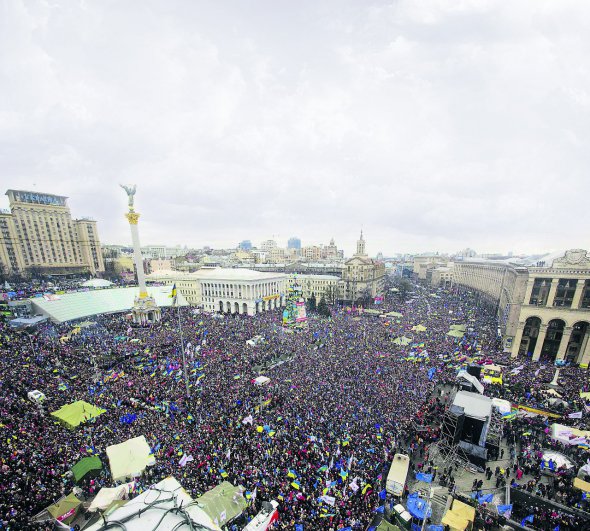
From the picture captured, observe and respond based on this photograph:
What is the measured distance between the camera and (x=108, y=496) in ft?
40.8

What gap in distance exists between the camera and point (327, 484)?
13922mm

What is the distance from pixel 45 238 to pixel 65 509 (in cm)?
9985

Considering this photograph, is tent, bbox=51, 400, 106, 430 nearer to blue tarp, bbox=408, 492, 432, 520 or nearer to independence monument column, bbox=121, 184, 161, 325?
blue tarp, bbox=408, 492, 432, 520

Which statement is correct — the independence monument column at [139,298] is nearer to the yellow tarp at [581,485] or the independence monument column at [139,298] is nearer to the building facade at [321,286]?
the building facade at [321,286]

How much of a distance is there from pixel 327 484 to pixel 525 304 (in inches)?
1268

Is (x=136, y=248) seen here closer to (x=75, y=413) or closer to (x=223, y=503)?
(x=75, y=413)

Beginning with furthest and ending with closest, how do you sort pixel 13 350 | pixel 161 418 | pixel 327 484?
pixel 13 350 → pixel 161 418 → pixel 327 484

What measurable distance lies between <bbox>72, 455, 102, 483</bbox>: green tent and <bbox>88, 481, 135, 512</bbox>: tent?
1867mm

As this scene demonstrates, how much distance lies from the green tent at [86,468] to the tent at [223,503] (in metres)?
6.52

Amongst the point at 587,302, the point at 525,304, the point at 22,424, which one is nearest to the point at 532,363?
the point at 525,304

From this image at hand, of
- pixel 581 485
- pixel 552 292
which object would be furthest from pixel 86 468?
Answer: pixel 552 292

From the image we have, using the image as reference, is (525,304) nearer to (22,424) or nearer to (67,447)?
(67,447)

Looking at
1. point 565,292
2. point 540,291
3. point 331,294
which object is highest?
point 565,292

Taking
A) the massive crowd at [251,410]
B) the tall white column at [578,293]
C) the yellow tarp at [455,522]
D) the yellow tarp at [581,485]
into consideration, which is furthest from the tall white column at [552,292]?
the yellow tarp at [455,522]
